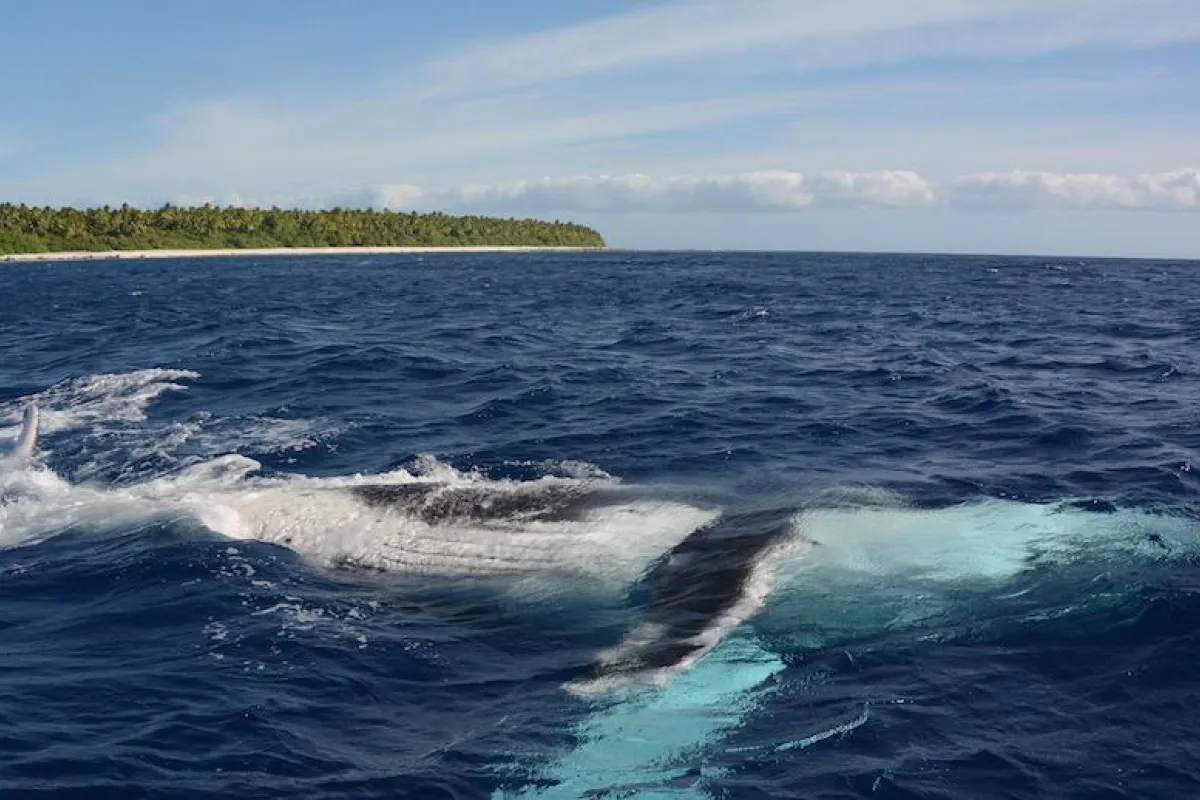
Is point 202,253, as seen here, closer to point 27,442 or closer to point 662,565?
point 27,442

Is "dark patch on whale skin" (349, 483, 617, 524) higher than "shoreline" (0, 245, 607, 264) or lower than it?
lower

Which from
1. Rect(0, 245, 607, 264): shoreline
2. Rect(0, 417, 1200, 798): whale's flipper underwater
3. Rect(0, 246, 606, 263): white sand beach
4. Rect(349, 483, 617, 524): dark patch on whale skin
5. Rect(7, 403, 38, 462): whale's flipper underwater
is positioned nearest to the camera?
Rect(0, 417, 1200, 798): whale's flipper underwater

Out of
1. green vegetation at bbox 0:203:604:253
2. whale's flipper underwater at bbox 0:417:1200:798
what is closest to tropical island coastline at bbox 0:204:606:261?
green vegetation at bbox 0:203:604:253

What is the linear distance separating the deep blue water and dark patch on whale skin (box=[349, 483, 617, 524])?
0.28 meters

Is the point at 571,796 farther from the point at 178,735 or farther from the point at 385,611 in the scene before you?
the point at 385,611

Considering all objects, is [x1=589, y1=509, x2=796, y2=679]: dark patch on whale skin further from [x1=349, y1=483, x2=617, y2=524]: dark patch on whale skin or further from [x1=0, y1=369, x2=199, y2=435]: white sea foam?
[x1=0, y1=369, x2=199, y2=435]: white sea foam

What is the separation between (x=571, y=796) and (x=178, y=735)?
4293mm

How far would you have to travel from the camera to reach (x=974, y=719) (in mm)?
10680

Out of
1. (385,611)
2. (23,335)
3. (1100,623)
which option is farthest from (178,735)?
(23,335)

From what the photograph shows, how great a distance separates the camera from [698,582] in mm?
14438

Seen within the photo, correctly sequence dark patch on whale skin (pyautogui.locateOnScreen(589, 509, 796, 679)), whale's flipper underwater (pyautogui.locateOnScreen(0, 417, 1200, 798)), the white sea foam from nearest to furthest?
whale's flipper underwater (pyautogui.locateOnScreen(0, 417, 1200, 798))
dark patch on whale skin (pyautogui.locateOnScreen(589, 509, 796, 679))
the white sea foam

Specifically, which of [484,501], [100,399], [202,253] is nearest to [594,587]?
[484,501]

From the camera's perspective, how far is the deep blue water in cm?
1004

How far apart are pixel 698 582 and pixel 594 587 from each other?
1466 mm
